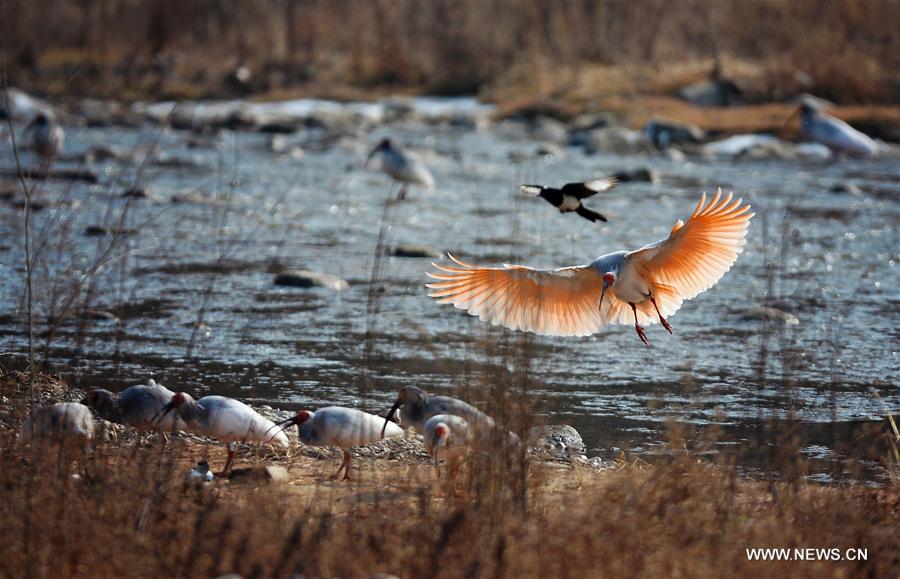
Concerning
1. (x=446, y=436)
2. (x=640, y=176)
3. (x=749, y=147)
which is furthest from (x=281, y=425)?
(x=749, y=147)

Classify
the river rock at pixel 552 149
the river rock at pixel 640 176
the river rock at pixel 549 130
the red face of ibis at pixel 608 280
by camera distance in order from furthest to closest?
the river rock at pixel 549 130 < the river rock at pixel 552 149 < the river rock at pixel 640 176 < the red face of ibis at pixel 608 280

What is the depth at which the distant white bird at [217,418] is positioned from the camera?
16.0ft

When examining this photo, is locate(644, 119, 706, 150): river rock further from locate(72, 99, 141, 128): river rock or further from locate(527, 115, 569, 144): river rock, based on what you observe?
locate(72, 99, 141, 128): river rock

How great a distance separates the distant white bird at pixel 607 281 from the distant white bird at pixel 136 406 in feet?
4.14

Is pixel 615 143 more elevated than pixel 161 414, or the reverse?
pixel 615 143

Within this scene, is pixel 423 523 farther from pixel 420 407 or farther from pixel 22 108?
pixel 22 108

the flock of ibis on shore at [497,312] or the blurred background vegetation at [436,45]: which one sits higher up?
the blurred background vegetation at [436,45]

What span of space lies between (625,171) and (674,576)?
10.8 metres

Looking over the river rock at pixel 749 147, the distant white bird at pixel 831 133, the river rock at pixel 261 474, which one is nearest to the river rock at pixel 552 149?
the river rock at pixel 749 147

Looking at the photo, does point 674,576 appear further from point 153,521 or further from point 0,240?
point 0,240

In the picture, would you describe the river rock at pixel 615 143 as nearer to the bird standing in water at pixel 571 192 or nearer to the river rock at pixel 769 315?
the river rock at pixel 769 315

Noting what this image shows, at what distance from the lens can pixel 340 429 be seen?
15.9 feet

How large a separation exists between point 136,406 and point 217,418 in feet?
1.23

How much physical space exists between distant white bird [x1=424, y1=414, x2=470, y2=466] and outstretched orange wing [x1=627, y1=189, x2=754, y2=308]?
1.33 metres
